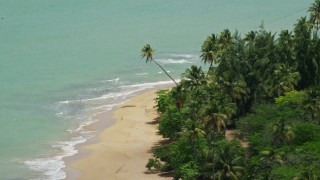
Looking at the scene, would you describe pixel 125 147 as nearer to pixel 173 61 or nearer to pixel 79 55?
pixel 173 61

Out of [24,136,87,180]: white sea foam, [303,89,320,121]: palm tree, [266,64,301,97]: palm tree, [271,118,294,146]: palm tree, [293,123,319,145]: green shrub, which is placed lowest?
[24,136,87,180]: white sea foam

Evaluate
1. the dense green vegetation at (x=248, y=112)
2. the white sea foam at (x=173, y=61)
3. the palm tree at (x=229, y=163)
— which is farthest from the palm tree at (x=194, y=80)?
the white sea foam at (x=173, y=61)

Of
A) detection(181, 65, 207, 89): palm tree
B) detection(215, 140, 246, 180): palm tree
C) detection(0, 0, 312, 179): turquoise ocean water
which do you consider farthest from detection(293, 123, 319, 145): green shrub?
detection(0, 0, 312, 179): turquoise ocean water

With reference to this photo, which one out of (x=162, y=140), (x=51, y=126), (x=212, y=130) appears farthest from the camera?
(x=51, y=126)

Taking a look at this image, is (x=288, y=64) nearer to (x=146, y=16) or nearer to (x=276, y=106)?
(x=276, y=106)

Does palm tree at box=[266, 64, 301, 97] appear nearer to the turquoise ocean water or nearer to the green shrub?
the green shrub

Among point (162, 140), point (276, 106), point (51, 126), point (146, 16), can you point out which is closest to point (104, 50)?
point (146, 16)

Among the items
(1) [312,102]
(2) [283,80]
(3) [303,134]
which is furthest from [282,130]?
(2) [283,80]
